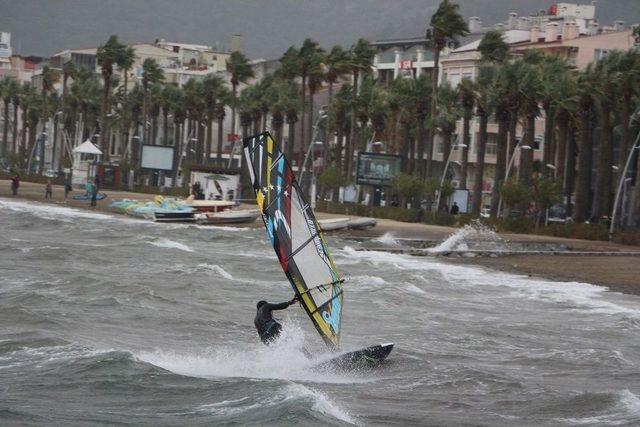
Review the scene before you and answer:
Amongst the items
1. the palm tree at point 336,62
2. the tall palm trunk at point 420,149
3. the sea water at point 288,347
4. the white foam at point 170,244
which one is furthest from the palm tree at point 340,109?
the sea water at point 288,347

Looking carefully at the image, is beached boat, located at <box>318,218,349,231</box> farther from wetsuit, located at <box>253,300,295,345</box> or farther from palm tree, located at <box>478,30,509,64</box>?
wetsuit, located at <box>253,300,295,345</box>

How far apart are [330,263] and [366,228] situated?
39456 millimetres

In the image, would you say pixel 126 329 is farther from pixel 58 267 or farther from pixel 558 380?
pixel 58 267

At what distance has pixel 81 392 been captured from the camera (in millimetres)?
16875

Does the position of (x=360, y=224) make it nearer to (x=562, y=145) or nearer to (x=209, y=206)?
(x=209, y=206)

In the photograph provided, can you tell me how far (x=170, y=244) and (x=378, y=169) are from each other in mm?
28274

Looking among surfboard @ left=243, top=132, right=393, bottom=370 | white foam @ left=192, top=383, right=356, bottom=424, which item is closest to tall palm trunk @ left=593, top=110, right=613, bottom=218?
surfboard @ left=243, top=132, right=393, bottom=370

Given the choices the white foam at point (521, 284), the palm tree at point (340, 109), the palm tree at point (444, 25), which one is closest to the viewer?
the white foam at point (521, 284)

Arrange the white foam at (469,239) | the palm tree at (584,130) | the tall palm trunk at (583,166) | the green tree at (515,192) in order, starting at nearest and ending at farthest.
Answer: the white foam at (469,239) → the green tree at (515,192) → the palm tree at (584,130) → the tall palm trunk at (583,166)

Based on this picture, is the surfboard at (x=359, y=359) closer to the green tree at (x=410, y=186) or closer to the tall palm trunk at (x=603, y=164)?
the tall palm trunk at (x=603, y=164)

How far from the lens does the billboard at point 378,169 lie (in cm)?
7344

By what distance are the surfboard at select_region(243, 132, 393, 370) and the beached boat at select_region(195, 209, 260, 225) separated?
4156 cm

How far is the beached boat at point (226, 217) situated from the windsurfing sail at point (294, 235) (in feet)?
137

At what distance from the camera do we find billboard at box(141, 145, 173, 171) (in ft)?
314
